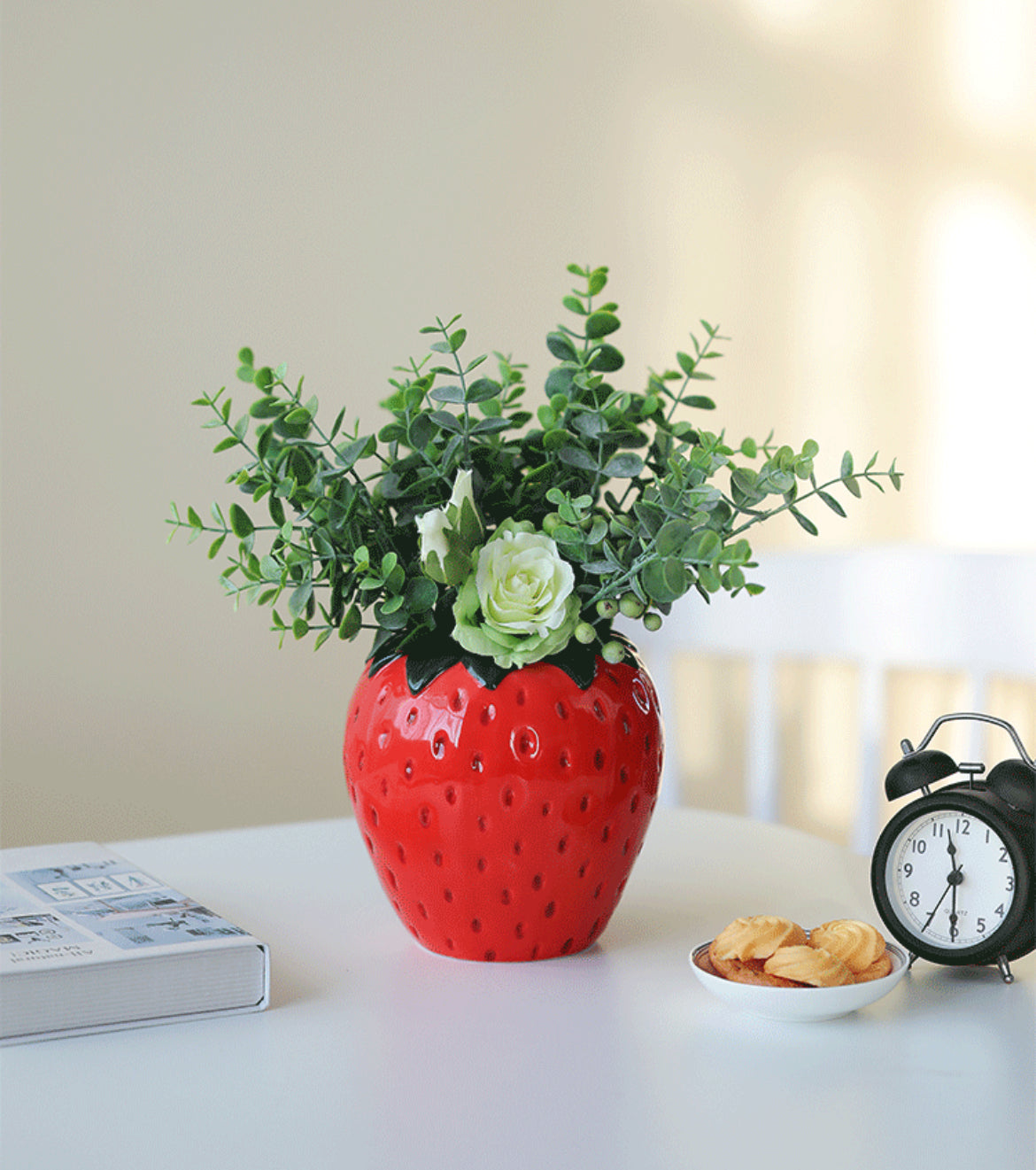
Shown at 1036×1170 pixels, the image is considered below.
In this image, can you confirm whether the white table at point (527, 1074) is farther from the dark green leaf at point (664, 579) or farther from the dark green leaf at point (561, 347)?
the dark green leaf at point (561, 347)

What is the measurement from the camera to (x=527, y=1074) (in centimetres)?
58

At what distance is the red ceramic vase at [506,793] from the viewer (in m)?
0.67

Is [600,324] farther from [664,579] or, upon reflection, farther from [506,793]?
[506,793]

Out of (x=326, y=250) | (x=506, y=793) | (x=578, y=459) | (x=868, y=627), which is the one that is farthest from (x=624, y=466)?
(x=326, y=250)

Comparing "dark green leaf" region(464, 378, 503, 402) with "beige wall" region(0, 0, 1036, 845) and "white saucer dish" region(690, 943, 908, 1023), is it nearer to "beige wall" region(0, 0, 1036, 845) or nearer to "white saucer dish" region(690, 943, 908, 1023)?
"white saucer dish" region(690, 943, 908, 1023)

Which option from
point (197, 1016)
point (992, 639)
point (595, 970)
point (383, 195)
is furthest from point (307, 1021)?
point (383, 195)

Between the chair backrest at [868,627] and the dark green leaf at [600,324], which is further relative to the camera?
the chair backrest at [868,627]

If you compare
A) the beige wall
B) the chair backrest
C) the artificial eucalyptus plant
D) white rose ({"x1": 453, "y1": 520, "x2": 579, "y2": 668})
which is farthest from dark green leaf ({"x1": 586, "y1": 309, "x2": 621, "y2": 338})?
the beige wall

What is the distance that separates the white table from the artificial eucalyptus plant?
0.58 ft

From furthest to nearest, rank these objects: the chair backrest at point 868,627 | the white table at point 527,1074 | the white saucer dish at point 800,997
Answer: the chair backrest at point 868,627 → the white saucer dish at point 800,997 → the white table at point 527,1074

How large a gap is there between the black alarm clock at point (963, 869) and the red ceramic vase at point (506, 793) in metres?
0.14

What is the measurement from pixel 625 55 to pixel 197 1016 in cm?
184

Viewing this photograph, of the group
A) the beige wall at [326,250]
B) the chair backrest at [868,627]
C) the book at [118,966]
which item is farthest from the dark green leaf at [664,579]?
the beige wall at [326,250]

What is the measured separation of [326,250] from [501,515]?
1235 millimetres
